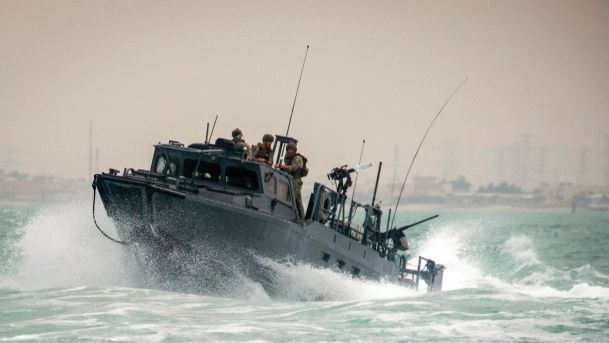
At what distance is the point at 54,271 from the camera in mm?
25891

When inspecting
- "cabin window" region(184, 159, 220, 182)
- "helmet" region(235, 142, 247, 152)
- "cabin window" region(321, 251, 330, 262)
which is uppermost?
"helmet" region(235, 142, 247, 152)

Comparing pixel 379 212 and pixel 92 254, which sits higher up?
pixel 379 212

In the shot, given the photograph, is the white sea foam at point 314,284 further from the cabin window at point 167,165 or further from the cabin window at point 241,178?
the cabin window at point 167,165

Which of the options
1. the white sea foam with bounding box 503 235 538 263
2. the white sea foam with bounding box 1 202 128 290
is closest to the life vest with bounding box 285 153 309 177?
the white sea foam with bounding box 1 202 128 290

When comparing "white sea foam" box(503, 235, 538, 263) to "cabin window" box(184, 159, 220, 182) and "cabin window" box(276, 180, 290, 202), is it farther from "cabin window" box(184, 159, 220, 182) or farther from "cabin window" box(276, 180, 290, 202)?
"cabin window" box(184, 159, 220, 182)

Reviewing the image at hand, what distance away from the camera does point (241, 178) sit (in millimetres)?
23672

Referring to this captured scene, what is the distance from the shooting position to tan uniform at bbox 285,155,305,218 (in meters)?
25.1

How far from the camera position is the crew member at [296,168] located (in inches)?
988

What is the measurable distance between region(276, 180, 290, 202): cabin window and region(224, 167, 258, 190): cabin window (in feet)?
2.72

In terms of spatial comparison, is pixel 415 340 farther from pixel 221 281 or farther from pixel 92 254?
pixel 92 254

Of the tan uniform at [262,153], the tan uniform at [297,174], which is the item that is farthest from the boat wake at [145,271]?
the tan uniform at [262,153]

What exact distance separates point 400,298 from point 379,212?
568 cm

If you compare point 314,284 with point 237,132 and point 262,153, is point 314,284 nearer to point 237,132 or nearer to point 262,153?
point 262,153

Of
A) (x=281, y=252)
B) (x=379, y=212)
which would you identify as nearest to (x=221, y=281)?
(x=281, y=252)
